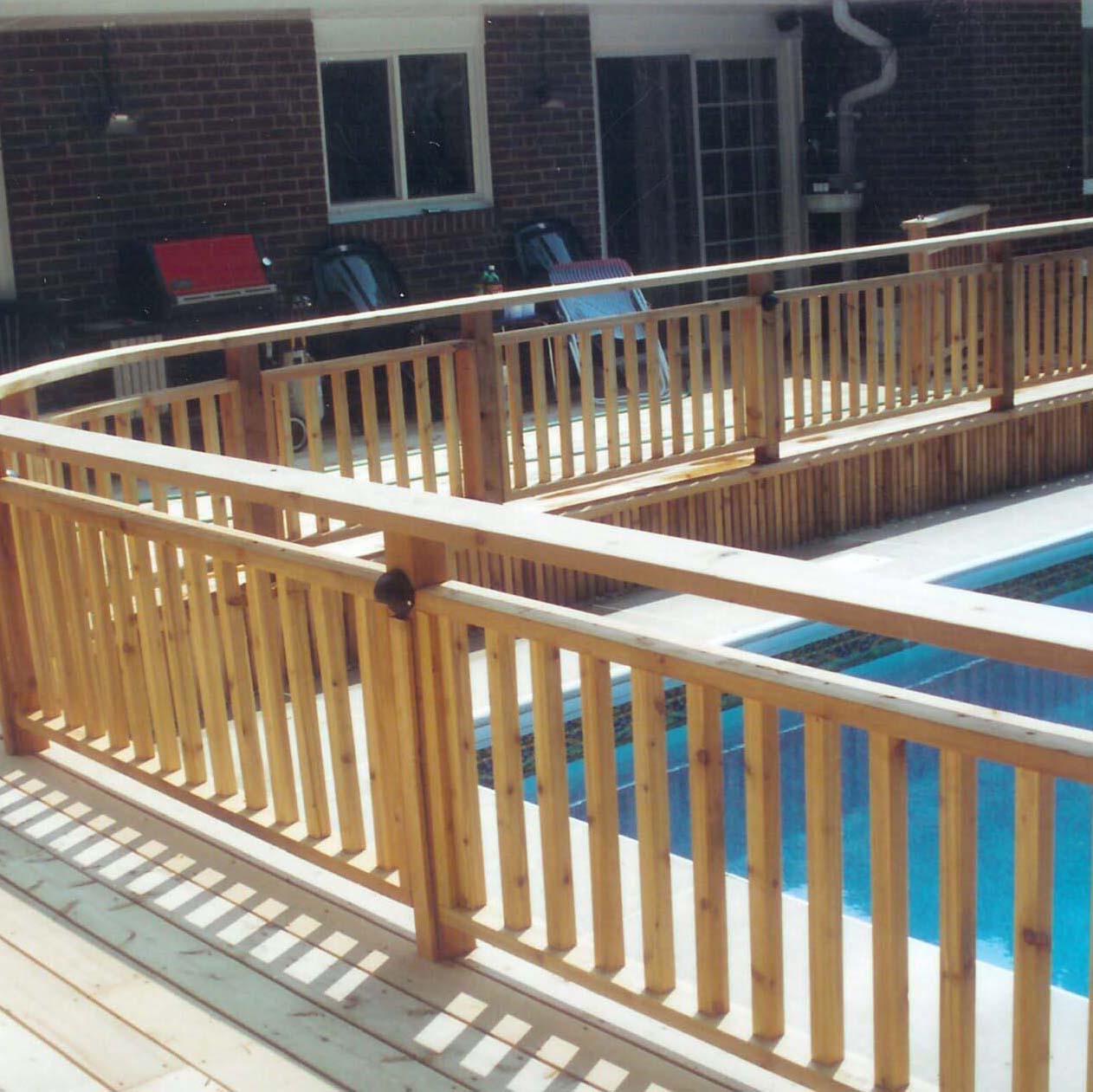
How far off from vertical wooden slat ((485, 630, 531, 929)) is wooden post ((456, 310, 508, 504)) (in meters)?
3.35

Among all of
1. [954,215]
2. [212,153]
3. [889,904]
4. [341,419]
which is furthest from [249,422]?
[954,215]

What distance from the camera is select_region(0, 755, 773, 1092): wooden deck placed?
8.63 ft

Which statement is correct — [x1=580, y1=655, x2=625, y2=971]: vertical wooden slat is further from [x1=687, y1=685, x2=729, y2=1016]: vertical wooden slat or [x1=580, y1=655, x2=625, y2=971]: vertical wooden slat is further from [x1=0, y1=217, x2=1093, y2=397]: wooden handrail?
[x1=0, y1=217, x2=1093, y2=397]: wooden handrail

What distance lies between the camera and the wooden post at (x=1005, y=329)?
307 inches

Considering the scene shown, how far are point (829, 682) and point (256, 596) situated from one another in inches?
54.3

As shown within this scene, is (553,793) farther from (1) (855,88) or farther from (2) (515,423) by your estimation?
(1) (855,88)

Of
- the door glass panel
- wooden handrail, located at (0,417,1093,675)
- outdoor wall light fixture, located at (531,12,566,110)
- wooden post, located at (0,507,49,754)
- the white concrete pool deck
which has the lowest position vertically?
the white concrete pool deck

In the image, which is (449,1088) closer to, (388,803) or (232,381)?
(388,803)

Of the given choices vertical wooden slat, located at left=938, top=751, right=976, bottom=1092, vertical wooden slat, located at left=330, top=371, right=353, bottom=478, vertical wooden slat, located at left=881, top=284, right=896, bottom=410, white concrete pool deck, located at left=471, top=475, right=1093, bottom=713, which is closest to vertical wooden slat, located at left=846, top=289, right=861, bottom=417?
vertical wooden slat, located at left=881, top=284, right=896, bottom=410

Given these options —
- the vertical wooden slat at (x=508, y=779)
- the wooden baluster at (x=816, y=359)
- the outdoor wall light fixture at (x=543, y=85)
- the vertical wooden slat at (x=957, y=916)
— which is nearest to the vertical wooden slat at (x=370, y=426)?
the wooden baluster at (x=816, y=359)

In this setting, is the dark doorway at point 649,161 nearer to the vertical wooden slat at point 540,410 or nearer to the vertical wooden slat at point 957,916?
the vertical wooden slat at point 540,410

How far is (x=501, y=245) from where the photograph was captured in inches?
400

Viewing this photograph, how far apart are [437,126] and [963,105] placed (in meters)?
3.69

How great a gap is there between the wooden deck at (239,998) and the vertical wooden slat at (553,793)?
210 mm
